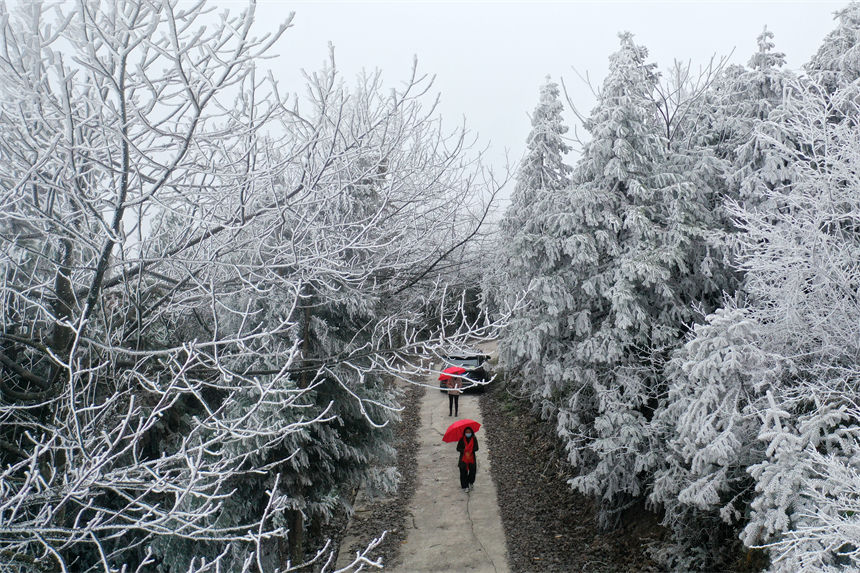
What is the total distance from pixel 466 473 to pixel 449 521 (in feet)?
4.69

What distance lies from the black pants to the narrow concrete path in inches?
10.1

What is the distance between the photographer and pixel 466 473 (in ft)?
40.9

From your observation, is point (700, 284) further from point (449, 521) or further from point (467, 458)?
point (449, 521)

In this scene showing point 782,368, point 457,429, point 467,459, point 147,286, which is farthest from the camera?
point 457,429

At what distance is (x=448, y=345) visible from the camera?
14.2 feet

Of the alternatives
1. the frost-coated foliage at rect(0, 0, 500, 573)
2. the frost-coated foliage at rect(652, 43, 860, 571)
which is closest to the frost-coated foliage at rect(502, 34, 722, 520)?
→ the frost-coated foliage at rect(652, 43, 860, 571)

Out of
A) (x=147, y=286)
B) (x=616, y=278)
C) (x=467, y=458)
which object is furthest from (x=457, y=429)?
(x=147, y=286)

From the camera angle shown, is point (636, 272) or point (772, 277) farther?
point (636, 272)

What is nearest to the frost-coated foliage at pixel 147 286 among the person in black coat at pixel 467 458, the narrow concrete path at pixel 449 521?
the narrow concrete path at pixel 449 521

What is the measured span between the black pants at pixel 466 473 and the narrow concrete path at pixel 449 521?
0.26 metres

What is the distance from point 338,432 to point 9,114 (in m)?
6.38

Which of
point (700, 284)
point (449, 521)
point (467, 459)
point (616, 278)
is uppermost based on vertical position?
point (616, 278)

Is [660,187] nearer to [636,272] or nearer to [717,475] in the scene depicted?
[636,272]

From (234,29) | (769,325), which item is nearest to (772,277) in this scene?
(769,325)
